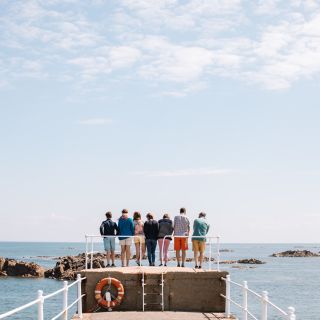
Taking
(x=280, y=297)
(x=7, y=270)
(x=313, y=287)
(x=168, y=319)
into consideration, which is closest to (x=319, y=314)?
(x=280, y=297)

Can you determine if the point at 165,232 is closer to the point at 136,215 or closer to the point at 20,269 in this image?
the point at 136,215

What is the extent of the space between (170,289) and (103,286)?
198 centimetres

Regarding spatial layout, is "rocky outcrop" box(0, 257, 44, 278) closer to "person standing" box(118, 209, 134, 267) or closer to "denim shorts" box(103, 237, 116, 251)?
"denim shorts" box(103, 237, 116, 251)

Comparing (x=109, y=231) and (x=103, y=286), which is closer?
(x=103, y=286)

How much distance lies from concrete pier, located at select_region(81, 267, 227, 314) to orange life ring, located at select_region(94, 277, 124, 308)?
0.64 feet

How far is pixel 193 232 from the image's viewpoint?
61.7ft

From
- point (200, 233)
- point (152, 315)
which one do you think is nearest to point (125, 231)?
point (200, 233)

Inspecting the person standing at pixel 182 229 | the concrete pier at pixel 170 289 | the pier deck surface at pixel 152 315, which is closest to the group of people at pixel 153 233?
the person standing at pixel 182 229

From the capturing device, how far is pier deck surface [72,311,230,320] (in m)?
15.4

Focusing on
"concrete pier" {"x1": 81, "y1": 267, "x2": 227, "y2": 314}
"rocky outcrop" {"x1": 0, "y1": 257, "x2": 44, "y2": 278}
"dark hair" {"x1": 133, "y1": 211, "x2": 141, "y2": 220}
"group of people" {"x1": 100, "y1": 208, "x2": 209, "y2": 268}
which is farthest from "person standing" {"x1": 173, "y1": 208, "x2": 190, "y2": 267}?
"rocky outcrop" {"x1": 0, "y1": 257, "x2": 44, "y2": 278}

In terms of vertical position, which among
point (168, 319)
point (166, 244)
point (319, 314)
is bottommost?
point (319, 314)

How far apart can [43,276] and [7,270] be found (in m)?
6.02

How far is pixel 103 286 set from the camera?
55.6ft

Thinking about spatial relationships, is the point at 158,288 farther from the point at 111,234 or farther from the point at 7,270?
the point at 7,270
